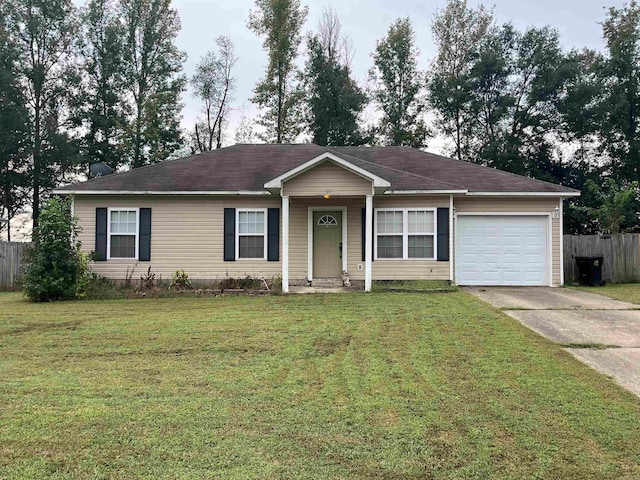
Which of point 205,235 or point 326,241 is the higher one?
point 205,235

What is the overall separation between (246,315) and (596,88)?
24.0 metres

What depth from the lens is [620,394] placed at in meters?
4.10

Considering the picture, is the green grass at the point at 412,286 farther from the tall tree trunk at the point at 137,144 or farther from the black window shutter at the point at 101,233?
the tall tree trunk at the point at 137,144

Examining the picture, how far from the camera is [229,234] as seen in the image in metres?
13.1

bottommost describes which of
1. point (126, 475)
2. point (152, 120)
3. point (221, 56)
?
point (126, 475)

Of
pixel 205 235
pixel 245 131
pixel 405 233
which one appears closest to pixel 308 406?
pixel 405 233

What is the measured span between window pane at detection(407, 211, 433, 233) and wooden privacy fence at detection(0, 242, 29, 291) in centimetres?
1211

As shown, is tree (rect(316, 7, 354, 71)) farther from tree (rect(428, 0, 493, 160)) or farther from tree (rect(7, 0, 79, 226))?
tree (rect(7, 0, 79, 226))

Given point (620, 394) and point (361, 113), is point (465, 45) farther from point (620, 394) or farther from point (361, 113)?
point (620, 394)

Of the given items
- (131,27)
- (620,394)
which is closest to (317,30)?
(131,27)

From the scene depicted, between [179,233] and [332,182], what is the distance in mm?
4941

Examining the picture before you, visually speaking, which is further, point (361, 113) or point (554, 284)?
point (361, 113)

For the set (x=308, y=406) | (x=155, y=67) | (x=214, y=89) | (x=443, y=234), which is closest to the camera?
(x=308, y=406)

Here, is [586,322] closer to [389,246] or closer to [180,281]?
[389,246]
